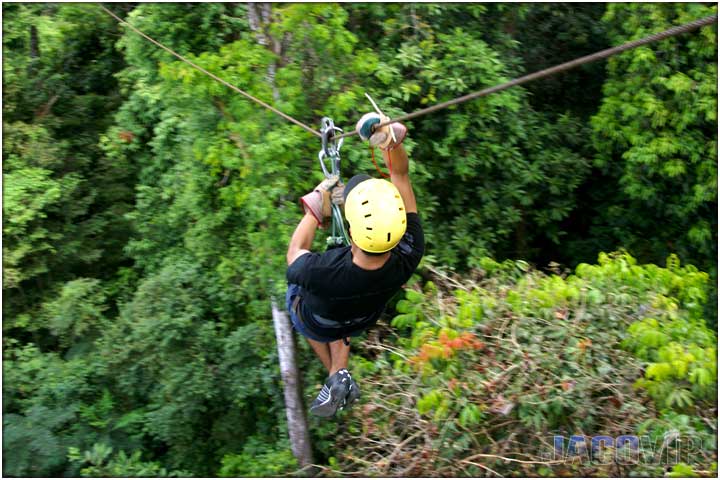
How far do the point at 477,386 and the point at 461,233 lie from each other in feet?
7.25

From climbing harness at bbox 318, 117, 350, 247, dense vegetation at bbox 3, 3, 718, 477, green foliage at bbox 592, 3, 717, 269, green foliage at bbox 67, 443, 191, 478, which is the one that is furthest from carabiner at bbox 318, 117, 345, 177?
green foliage at bbox 592, 3, 717, 269

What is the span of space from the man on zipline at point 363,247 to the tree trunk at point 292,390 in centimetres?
204

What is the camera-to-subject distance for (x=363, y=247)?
2.61 m

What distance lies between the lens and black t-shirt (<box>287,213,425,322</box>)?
273 cm

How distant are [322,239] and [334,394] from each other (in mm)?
1570

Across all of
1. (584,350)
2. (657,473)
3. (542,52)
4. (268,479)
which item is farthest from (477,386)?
(542,52)

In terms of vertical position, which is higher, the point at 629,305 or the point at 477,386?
the point at 629,305

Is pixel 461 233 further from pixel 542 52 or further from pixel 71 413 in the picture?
pixel 71 413

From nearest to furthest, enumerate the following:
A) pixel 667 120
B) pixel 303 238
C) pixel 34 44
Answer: pixel 303 238
pixel 667 120
pixel 34 44

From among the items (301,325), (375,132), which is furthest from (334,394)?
(375,132)

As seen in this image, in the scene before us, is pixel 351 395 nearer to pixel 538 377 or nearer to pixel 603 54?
pixel 538 377

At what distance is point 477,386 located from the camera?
4.27 metres

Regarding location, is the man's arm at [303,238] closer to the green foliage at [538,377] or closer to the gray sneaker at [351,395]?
the gray sneaker at [351,395]

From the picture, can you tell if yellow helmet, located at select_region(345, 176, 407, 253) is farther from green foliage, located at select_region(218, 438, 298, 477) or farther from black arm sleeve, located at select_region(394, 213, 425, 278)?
green foliage, located at select_region(218, 438, 298, 477)
